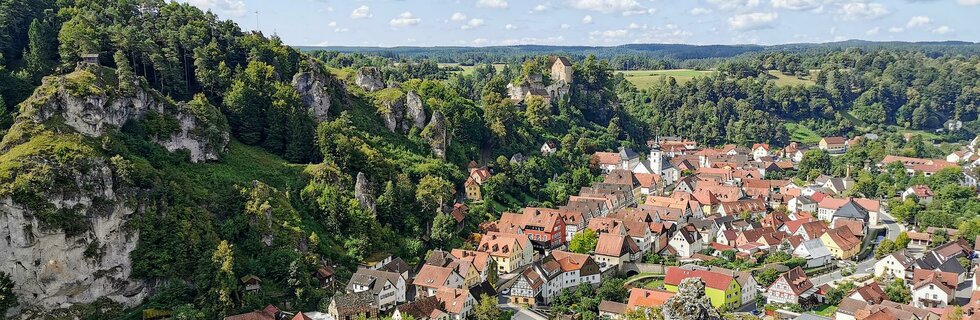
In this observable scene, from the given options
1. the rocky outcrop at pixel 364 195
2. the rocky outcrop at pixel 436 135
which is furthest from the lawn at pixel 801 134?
the rocky outcrop at pixel 364 195

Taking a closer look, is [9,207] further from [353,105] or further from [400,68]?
[400,68]

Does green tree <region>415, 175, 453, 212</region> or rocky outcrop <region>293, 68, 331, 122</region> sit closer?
green tree <region>415, 175, 453, 212</region>

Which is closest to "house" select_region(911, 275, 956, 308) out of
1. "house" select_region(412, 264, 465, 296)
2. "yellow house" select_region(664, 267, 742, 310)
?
"yellow house" select_region(664, 267, 742, 310)

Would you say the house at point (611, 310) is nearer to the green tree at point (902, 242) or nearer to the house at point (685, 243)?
the house at point (685, 243)

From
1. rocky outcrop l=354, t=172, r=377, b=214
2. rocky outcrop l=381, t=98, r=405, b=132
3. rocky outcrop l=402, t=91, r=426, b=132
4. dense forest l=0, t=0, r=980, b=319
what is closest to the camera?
dense forest l=0, t=0, r=980, b=319

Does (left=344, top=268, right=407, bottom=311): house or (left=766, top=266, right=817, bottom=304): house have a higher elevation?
(left=344, top=268, right=407, bottom=311): house

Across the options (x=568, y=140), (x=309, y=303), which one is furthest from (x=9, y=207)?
(x=568, y=140)

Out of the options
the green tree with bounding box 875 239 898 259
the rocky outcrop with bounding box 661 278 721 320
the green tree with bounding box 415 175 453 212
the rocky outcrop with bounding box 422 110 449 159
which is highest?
the rocky outcrop with bounding box 661 278 721 320

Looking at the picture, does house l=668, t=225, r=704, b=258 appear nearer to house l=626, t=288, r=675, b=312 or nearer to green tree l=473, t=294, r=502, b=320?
house l=626, t=288, r=675, b=312
